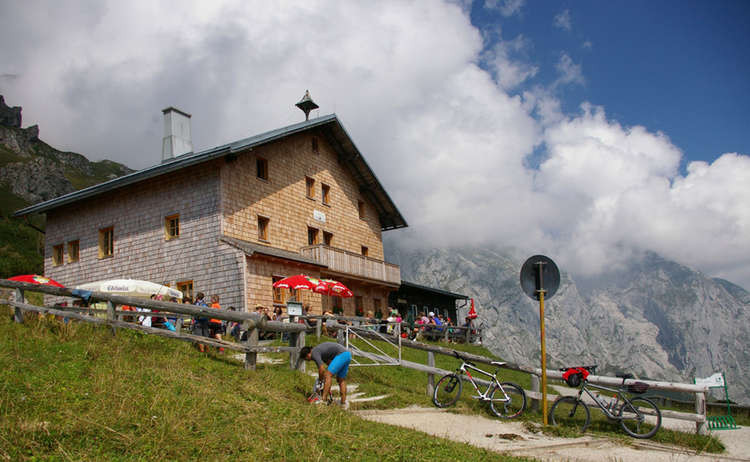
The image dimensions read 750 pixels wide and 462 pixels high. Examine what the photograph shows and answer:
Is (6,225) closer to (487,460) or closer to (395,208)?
(395,208)

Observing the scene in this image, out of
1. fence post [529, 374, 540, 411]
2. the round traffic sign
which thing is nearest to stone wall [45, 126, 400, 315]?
fence post [529, 374, 540, 411]

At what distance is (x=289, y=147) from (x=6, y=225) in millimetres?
62075

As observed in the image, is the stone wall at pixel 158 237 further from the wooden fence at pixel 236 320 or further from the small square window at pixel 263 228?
the wooden fence at pixel 236 320

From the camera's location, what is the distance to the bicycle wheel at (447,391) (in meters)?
12.0

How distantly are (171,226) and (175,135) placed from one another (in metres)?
6.18

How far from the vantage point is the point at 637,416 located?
33.1ft

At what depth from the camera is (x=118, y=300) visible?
1128cm

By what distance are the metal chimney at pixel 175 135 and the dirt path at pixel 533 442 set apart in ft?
71.7

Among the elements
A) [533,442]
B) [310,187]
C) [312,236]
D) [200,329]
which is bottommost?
[533,442]

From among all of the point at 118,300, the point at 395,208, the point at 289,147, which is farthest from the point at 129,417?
the point at 395,208

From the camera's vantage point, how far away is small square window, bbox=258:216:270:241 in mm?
25812

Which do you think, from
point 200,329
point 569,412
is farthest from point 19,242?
point 569,412

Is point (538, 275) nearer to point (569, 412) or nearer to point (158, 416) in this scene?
point (569, 412)

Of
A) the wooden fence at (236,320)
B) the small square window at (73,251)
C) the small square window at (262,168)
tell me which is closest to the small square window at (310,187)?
the small square window at (262,168)
